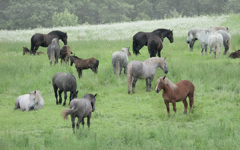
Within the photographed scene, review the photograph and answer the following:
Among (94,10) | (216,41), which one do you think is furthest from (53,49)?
(94,10)

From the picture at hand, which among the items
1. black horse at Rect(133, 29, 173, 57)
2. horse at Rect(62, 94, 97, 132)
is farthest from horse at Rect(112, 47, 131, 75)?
horse at Rect(62, 94, 97, 132)

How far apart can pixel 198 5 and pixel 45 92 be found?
63.3m

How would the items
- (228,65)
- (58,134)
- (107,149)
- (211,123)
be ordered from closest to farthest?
1. (107,149)
2. (58,134)
3. (211,123)
4. (228,65)

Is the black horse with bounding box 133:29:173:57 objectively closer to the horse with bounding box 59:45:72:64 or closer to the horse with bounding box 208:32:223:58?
the horse with bounding box 208:32:223:58

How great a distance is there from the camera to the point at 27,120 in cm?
1101

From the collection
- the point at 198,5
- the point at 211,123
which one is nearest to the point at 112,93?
the point at 211,123

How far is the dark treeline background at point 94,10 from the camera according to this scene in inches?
2608

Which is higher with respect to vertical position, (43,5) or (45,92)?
(43,5)

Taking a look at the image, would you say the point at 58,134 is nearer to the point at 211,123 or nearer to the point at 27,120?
the point at 27,120

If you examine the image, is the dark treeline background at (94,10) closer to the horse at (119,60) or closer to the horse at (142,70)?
the horse at (119,60)

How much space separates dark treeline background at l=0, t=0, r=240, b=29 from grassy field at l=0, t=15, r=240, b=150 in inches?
1857

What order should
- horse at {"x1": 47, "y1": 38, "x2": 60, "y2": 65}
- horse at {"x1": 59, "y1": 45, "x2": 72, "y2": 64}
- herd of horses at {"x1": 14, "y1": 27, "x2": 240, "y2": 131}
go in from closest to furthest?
herd of horses at {"x1": 14, "y1": 27, "x2": 240, "y2": 131} < horse at {"x1": 47, "y1": 38, "x2": 60, "y2": 65} < horse at {"x1": 59, "y1": 45, "x2": 72, "y2": 64}

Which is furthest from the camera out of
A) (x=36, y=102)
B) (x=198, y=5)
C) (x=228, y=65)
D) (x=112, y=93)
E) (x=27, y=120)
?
(x=198, y=5)

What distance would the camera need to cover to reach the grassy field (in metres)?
8.20
